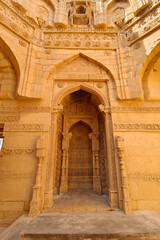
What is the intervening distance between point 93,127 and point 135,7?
5.91 metres

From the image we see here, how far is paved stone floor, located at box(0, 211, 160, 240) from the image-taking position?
7.72ft

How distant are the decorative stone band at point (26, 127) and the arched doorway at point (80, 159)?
2891 millimetres

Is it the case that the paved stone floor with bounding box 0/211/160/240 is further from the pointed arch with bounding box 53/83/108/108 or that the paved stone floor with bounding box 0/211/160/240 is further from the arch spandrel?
the arch spandrel

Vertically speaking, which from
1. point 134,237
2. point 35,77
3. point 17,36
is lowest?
point 134,237

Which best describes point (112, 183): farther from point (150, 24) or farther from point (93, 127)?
point (150, 24)

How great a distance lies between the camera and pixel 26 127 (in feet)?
14.0

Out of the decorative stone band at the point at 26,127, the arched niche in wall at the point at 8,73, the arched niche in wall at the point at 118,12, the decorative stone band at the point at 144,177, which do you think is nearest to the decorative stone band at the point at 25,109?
the arched niche in wall at the point at 8,73

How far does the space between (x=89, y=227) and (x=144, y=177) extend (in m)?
2.28

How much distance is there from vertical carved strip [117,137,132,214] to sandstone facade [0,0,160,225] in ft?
0.08

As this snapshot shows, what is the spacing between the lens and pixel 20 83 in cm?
444

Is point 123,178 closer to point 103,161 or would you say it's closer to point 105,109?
point 103,161

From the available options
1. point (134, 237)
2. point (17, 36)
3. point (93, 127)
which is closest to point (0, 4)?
point (17, 36)

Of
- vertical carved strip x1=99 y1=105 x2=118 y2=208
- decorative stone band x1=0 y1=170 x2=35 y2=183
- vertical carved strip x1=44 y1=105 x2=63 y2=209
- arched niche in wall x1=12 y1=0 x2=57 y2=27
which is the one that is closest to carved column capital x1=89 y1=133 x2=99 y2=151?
vertical carved strip x1=99 y1=105 x2=118 y2=208

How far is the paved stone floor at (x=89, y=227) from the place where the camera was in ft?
7.72
